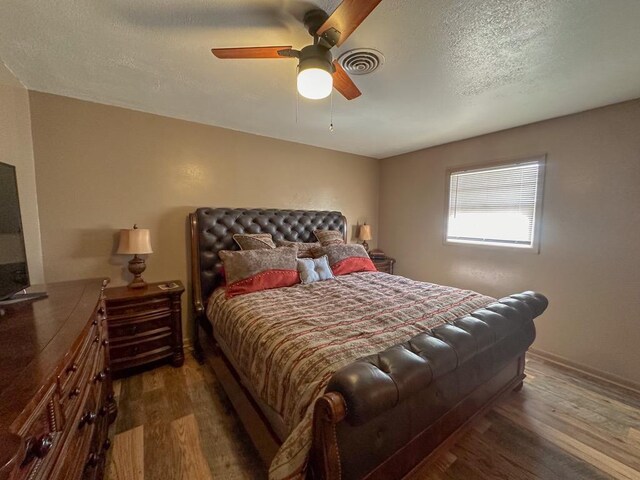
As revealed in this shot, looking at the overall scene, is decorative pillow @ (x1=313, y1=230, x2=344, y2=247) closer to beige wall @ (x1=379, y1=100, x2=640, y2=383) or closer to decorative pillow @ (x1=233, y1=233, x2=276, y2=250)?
decorative pillow @ (x1=233, y1=233, x2=276, y2=250)

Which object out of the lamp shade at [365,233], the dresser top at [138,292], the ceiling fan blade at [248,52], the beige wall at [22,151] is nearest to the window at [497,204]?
the lamp shade at [365,233]

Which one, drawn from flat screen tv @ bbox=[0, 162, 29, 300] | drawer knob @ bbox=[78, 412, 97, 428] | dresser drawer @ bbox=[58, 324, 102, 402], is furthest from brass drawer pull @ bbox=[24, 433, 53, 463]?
flat screen tv @ bbox=[0, 162, 29, 300]

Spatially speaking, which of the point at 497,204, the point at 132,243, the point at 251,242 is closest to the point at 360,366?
the point at 251,242

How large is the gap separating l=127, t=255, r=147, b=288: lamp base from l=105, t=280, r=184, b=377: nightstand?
5 cm

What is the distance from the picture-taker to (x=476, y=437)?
1688mm

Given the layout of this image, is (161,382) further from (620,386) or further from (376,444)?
(620,386)

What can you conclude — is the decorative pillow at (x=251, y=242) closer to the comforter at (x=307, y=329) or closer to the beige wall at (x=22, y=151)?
the comforter at (x=307, y=329)

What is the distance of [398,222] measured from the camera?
13.6ft

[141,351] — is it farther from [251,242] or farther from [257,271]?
[251,242]

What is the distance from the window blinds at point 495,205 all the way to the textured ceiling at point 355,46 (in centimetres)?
61

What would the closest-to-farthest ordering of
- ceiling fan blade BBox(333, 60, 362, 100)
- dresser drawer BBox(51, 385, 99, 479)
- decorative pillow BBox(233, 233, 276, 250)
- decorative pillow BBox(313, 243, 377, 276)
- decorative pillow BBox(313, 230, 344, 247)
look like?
dresser drawer BBox(51, 385, 99, 479) → ceiling fan blade BBox(333, 60, 362, 100) → decorative pillow BBox(233, 233, 276, 250) → decorative pillow BBox(313, 243, 377, 276) → decorative pillow BBox(313, 230, 344, 247)

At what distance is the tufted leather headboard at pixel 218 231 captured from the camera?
2652 mm

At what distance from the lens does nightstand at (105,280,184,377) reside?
2136 mm

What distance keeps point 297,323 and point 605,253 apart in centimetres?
283
